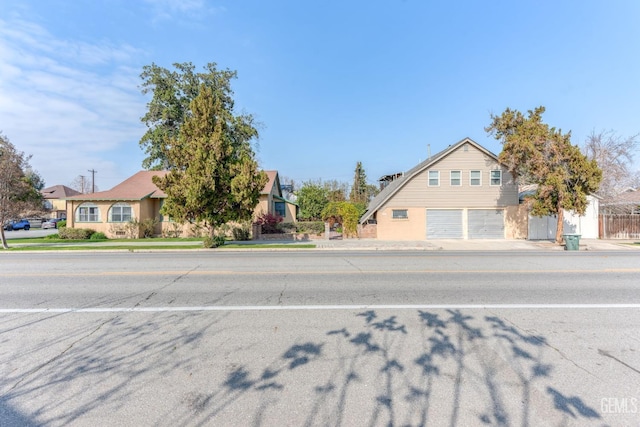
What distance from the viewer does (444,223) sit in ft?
80.1

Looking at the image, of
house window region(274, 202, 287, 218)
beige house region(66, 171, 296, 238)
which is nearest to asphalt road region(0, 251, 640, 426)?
beige house region(66, 171, 296, 238)

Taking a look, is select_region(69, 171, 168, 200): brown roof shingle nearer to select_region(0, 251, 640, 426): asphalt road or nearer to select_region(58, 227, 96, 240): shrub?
select_region(58, 227, 96, 240): shrub

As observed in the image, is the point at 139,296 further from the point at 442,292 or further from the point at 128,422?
the point at 442,292

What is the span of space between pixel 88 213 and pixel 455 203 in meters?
29.6

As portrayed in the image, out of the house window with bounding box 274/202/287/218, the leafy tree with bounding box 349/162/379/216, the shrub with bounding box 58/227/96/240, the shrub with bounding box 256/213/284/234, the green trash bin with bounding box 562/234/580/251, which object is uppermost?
the leafy tree with bounding box 349/162/379/216

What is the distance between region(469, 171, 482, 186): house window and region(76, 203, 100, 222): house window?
3005 cm

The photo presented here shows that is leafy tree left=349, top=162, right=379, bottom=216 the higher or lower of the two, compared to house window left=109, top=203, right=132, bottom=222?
higher

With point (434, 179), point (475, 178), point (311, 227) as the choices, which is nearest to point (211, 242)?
point (311, 227)

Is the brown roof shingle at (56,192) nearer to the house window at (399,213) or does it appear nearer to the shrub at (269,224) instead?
the shrub at (269,224)

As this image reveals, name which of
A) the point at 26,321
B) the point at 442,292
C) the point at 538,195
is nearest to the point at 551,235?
the point at 538,195

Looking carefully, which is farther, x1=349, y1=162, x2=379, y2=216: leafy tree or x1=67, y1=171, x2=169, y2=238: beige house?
x1=349, y1=162, x2=379, y2=216: leafy tree

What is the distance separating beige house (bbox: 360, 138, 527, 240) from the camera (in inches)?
947

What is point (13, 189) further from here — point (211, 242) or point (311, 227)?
point (311, 227)

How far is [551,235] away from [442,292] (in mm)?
21913
